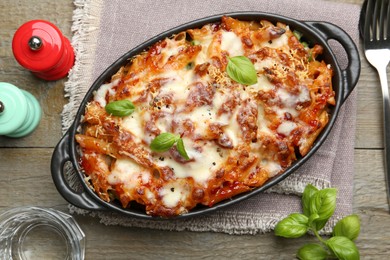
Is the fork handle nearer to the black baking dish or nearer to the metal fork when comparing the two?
the metal fork

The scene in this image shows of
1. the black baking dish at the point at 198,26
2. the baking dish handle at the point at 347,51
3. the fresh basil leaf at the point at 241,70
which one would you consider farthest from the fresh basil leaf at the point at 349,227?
the fresh basil leaf at the point at 241,70

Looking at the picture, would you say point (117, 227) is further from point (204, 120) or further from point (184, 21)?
point (184, 21)

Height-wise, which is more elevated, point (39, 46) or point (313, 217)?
point (39, 46)

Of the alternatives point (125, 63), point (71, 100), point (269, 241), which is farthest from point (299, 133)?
point (71, 100)

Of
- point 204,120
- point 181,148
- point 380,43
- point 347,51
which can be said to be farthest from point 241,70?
point 380,43

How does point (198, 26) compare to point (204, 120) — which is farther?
point (198, 26)

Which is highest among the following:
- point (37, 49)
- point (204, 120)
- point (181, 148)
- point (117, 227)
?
point (37, 49)

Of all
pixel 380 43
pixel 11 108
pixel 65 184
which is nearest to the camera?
pixel 65 184
